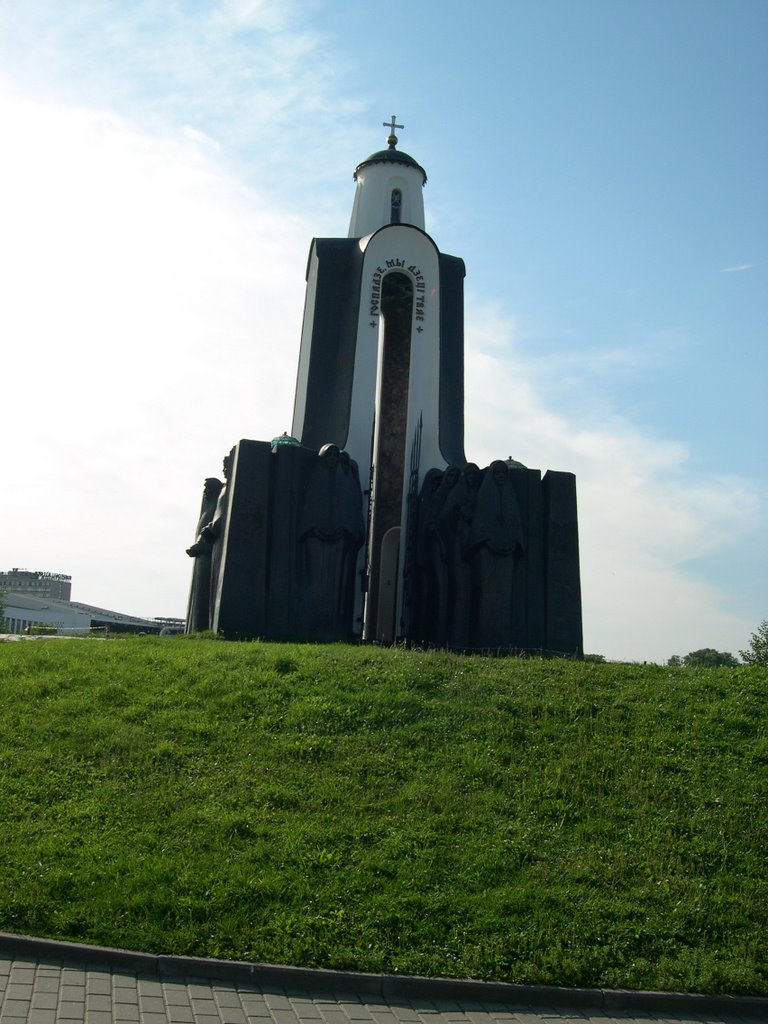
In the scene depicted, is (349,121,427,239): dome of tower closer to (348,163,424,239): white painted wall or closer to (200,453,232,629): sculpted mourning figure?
(348,163,424,239): white painted wall

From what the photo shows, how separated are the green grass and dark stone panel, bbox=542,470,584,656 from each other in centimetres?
342

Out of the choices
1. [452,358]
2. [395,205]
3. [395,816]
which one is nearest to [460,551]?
[452,358]

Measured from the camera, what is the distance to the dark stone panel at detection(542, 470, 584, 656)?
13648mm

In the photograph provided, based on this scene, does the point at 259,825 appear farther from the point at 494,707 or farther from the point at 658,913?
the point at 494,707

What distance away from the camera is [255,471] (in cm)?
1352

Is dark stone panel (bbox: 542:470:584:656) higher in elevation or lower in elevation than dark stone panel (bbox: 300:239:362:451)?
lower

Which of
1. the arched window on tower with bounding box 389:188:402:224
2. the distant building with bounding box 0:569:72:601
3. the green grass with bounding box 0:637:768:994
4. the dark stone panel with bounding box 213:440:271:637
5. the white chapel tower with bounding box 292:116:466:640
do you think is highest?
the distant building with bounding box 0:569:72:601

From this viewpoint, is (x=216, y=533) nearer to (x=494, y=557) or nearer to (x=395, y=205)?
(x=494, y=557)

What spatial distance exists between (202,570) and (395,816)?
863 cm

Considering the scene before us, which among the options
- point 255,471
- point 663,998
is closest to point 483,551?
point 255,471

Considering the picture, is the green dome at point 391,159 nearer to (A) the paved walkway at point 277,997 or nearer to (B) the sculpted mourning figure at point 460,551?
(B) the sculpted mourning figure at point 460,551

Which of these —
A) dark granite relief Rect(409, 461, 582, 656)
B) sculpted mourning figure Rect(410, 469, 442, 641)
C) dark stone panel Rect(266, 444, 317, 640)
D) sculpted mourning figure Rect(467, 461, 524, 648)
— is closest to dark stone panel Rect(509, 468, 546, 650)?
dark granite relief Rect(409, 461, 582, 656)

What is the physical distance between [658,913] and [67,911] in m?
3.20

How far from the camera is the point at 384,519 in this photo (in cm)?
1468
